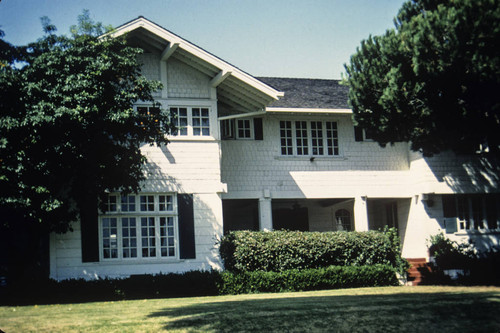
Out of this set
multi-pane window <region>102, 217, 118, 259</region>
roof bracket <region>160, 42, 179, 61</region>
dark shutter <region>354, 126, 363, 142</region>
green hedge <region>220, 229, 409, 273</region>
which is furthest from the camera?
dark shutter <region>354, 126, 363, 142</region>

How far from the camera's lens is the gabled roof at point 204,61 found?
17.5 m

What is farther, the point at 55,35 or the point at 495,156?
the point at 495,156

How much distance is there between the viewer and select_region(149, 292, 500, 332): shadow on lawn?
9.02 m

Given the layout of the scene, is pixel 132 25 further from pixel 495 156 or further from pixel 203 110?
pixel 495 156

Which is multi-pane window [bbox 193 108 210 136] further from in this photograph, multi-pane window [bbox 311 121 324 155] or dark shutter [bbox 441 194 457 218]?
dark shutter [bbox 441 194 457 218]

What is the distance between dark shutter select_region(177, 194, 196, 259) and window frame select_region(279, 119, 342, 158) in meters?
4.16

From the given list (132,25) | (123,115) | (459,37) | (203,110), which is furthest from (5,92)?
(459,37)

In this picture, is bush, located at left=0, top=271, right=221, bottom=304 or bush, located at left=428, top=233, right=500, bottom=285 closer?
bush, located at left=0, top=271, right=221, bottom=304

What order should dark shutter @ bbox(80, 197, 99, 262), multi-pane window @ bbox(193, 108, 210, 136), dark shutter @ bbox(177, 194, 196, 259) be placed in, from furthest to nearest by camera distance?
multi-pane window @ bbox(193, 108, 210, 136), dark shutter @ bbox(177, 194, 196, 259), dark shutter @ bbox(80, 197, 99, 262)

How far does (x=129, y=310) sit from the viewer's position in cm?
1143

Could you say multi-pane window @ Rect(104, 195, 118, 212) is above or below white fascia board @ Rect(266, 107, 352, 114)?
below

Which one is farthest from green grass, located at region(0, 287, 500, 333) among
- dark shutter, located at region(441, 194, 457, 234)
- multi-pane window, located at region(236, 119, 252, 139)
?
multi-pane window, located at region(236, 119, 252, 139)

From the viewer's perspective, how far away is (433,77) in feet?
A: 47.3

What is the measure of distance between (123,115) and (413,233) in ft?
37.3
